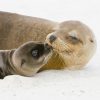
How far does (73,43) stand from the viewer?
9.02 meters

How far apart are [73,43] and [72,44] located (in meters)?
0.03

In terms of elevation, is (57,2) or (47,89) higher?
(47,89)

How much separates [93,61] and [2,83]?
8.55ft

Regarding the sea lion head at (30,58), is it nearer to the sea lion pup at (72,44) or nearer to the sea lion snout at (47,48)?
the sea lion snout at (47,48)

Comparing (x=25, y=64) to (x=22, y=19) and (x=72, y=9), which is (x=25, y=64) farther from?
(x=72, y=9)

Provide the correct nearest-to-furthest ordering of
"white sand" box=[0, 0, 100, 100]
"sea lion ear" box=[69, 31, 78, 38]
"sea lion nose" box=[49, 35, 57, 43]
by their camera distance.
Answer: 1. "white sand" box=[0, 0, 100, 100]
2. "sea lion nose" box=[49, 35, 57, 43]
3. "sea lion ear" box=[69, 31, 78, 38]

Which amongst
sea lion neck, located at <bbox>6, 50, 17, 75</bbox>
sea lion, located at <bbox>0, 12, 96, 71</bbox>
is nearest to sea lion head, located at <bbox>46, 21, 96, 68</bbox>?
sea lion, located at <bbox>0, 12, 96, 71</bbox>

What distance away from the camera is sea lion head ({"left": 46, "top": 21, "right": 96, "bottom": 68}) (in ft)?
29.2

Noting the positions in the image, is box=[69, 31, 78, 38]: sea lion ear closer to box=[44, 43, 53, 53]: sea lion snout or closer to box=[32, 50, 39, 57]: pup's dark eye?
box=[44, 43, 53, 53]: sea lion snout

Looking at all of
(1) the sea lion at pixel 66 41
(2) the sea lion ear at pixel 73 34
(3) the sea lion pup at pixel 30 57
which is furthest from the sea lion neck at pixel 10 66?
(2) the sea lion ear at pixel 73 34

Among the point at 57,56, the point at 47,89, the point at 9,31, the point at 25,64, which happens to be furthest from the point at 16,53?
the point at 9,31

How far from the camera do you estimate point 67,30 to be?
30.0 ft

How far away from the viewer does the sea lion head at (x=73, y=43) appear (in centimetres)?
889

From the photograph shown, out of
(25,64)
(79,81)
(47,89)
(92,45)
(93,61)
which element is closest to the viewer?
(47,89)
